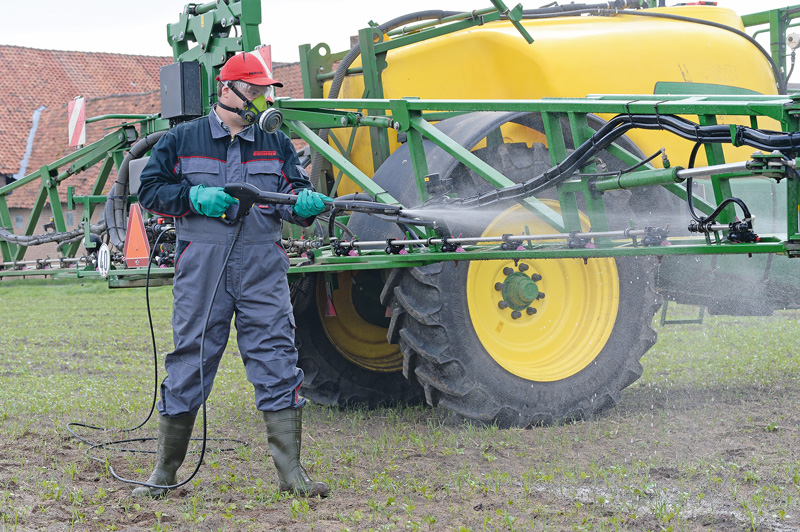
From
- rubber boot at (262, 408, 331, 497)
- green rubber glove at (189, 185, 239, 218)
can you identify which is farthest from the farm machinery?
rubber boot at (262, 408, 331, 497)

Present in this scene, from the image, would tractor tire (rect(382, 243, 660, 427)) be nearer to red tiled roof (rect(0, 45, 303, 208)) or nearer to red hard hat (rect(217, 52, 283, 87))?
red hard hat (rect(217, 52, 283, 87))

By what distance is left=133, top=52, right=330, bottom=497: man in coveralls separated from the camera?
4.18 metres

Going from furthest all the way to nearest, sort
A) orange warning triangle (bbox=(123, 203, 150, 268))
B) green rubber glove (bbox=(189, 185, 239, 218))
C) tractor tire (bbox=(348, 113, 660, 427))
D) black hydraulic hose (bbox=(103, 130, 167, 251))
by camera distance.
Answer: black hydraulic hose (bbox=(103, 130, 167, 251)) < orange warning triangle (bbox=(123, 203, 150, 268)) < tractor tire (bbox=(348, 113, 660, 427)) < green rubber glove (bbox=(189, 185, 239, 218))

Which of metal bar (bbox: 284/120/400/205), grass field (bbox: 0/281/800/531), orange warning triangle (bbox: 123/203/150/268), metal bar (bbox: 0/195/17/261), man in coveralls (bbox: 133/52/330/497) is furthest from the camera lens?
metal bar (bbox: 0/195/17/261)

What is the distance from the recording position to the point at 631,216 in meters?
5.33

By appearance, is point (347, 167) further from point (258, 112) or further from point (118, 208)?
point (118, 208)

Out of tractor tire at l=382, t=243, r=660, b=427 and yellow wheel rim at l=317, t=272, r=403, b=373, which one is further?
yellow wheel rim at l=317, t=272, r=403, b=373

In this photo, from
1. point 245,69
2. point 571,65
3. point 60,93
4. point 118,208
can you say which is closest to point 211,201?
point 245,69

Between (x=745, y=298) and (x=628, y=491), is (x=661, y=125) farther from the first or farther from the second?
(x=745, y=298)

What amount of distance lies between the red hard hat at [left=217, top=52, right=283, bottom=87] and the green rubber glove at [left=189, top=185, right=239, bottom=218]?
55cm

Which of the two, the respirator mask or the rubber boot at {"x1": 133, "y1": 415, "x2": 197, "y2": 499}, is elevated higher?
the respirator mask

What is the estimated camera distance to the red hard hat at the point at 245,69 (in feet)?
13.9

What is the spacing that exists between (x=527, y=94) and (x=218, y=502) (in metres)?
3.12

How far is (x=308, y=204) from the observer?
421 centimetres
